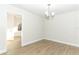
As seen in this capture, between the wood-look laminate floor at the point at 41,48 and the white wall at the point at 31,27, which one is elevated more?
the white wall at the point at 31,27

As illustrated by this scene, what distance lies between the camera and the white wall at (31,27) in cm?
215

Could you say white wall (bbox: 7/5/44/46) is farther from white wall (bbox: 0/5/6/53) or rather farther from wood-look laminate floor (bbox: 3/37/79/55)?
white wall (bbox: 0/5/6/53)

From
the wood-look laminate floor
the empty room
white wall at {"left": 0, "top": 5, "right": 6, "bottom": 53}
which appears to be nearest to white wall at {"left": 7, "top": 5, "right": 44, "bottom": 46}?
the empty room

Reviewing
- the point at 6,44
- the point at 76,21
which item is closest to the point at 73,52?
the point at 76,21

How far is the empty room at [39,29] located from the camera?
200 centimetres

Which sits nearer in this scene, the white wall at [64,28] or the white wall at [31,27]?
the white wall at [64,28]

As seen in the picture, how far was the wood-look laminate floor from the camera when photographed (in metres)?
2.00

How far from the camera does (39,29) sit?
2.20m

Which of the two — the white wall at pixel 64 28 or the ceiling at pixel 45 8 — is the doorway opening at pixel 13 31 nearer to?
the ceiling at pixel 45 8

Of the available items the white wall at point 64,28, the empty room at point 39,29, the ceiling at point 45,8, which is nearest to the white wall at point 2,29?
the empty room at point 39,29

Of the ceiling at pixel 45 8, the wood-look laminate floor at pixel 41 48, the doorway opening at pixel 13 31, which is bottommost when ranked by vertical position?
the wood-look laminate floor at pixel 41 48

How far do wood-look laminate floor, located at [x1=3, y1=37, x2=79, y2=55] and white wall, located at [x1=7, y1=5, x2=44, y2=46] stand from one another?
0.11m

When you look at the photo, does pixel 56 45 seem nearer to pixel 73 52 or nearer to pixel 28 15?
pixel 73 52

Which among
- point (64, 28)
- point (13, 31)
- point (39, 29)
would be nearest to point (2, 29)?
point (13, 31)
